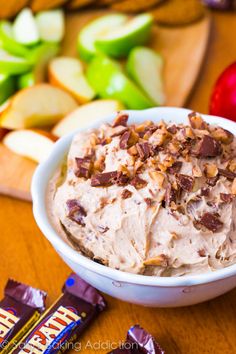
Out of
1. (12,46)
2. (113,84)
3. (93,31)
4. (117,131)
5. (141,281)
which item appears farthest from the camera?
(93,31)

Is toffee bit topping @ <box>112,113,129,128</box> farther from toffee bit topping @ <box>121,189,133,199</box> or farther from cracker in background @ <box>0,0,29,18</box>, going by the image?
cracker in background @ <box>0,0,29,18</box>

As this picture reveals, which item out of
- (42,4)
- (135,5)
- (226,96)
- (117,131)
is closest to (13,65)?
(42,4)

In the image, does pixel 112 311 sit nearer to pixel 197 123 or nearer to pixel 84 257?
pixel 84 257

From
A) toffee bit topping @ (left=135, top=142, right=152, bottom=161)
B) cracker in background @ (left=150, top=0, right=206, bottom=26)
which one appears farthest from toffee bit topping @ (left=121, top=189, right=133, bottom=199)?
cracker in background @ (left=150, top=0, right=206, bottom=26)

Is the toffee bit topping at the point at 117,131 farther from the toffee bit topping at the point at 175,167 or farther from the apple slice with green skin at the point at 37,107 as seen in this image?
the apple slice with green skin at the point at 37,107

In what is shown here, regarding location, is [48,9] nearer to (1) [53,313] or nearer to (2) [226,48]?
(2) [226,48]

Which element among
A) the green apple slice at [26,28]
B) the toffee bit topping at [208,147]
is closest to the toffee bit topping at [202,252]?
the toffee bit topping at [208,147]
